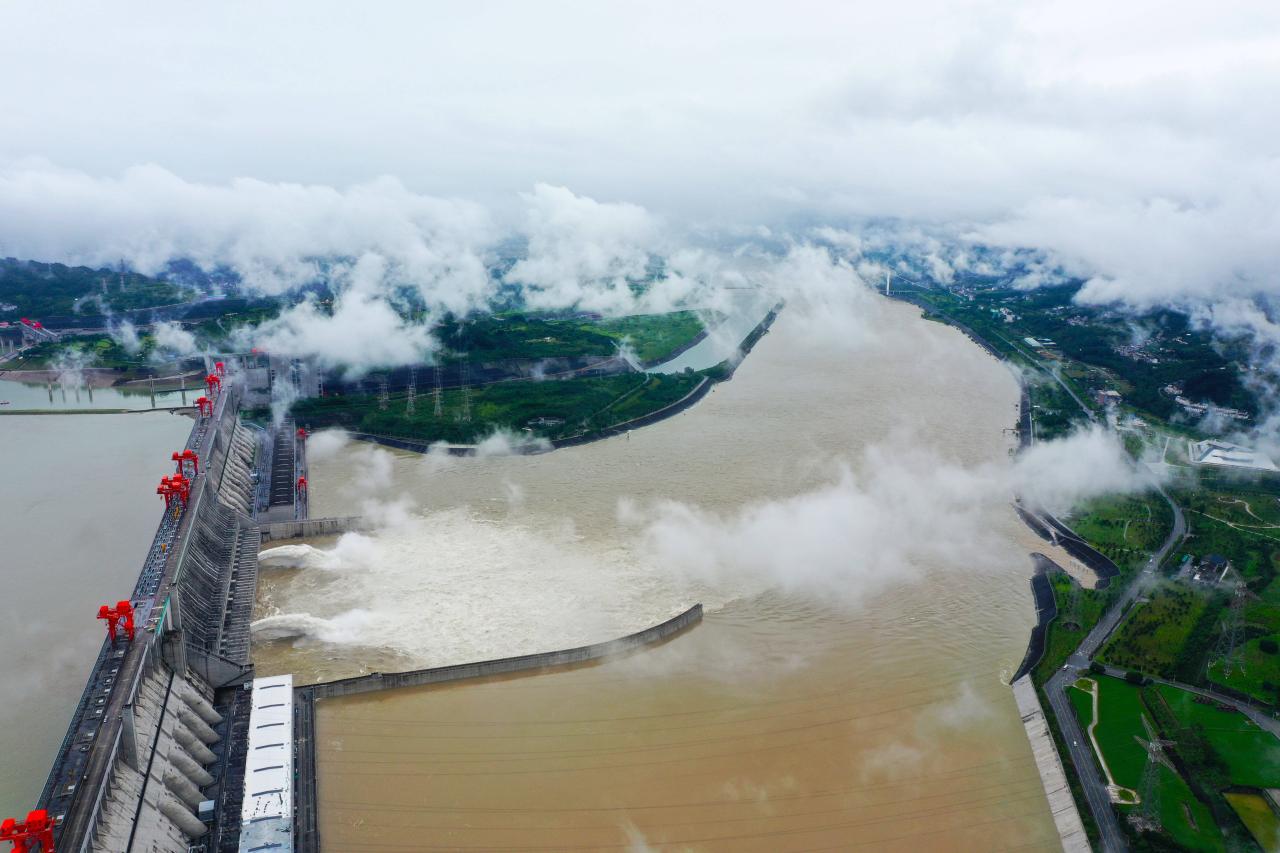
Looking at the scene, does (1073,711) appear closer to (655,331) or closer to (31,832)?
(31,832)

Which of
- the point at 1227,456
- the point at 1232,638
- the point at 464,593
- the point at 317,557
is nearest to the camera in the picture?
the point at 1232,638

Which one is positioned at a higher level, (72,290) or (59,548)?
(72,290)

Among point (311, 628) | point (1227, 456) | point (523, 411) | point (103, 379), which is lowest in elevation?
point (311, 628)

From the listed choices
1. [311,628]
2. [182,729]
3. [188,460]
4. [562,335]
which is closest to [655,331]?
[562,335]

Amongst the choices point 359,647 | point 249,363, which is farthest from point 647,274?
point 359,647

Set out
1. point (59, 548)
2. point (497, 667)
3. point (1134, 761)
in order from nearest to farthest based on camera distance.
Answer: point (1134, 761) < point (497, 667) < point (59, 548)

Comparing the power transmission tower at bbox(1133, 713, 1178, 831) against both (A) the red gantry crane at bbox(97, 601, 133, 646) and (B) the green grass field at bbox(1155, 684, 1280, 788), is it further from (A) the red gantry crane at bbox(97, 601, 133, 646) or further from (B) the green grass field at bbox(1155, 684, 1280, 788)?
(A) the red gantry crane at bbox(97, 601, 133, 646)

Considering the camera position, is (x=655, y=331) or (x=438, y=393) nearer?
(x=438, y=393)

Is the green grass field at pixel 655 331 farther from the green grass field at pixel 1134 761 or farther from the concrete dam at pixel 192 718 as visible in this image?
the green grass field at pixel 1134 761

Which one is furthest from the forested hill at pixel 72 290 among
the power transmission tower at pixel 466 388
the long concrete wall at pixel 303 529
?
the long concrete wall at pixel 303 529

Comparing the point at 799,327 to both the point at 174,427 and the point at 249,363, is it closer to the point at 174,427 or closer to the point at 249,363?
the point at 249,363
